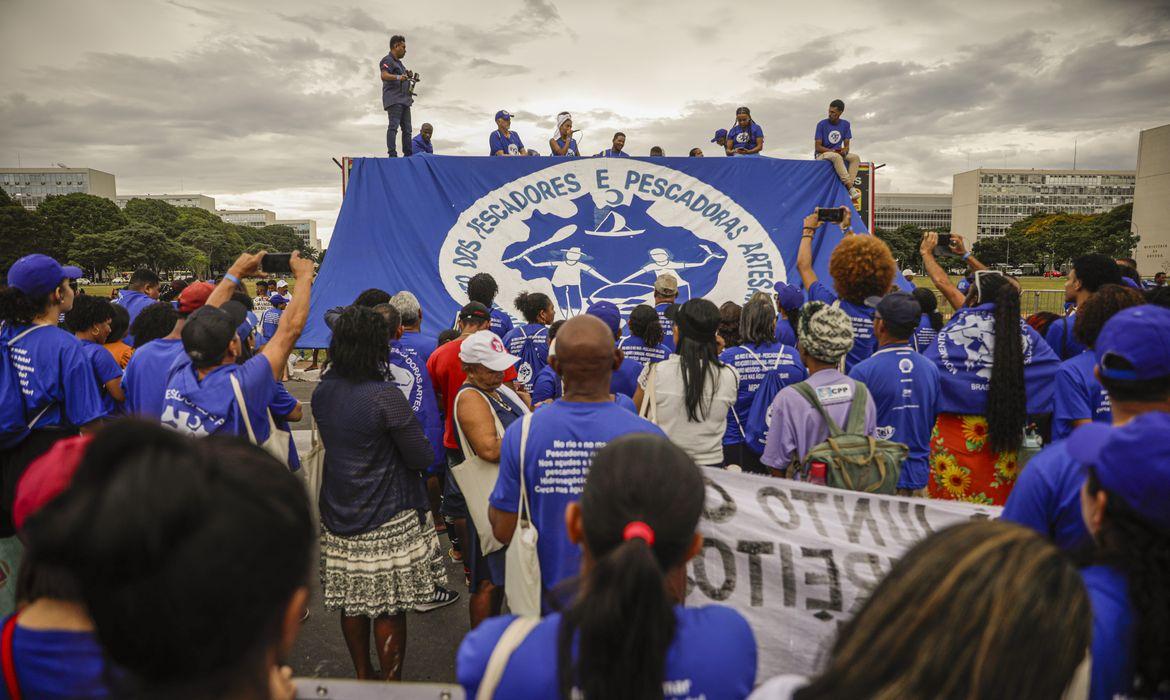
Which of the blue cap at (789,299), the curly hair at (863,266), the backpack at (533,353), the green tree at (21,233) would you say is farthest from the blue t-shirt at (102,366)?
the green tree at (21,233)

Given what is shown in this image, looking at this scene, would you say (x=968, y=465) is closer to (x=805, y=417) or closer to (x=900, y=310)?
(x=900, y=310)

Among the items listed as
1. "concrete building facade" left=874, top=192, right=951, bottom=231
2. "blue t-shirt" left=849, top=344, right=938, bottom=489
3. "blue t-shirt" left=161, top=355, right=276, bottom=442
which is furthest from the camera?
"concrete building facade" left=874, top=192, right=951, bottom=231

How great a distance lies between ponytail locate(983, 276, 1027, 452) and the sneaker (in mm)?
3372

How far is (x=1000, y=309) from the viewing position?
3.59 metres

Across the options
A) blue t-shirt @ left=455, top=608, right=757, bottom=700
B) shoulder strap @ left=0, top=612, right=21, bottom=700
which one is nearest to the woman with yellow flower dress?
blue t-shirt @ left=455, top=608, right=757, bottom=700

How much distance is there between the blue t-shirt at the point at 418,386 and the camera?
178 inches

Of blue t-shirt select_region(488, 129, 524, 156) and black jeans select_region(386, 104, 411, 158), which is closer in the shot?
black jeans select_region(386, 104, 411, 158)

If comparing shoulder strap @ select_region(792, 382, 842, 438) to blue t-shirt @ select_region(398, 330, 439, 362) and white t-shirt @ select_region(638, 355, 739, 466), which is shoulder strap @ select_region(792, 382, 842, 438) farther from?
blue t-shirt @ select_region(398, 330, 439, 362)

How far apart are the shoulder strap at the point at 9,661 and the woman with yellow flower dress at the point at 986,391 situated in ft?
12.6

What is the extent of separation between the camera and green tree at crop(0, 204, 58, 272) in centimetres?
4318

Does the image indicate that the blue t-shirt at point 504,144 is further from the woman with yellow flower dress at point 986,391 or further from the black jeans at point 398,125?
the woman with yellow flower dress at point 986,391

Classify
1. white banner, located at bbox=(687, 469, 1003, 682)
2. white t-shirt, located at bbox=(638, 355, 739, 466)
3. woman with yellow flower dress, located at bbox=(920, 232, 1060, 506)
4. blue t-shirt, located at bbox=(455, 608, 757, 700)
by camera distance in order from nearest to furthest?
blue t-shirt, located at bbox=(455, 608, 757, 700), white banner, located at bbox=(687, 469, 1003, 682), woman with yellow flower dress, located at bbox=(920, 232, 1060, 506), white t-shirt, located at bbox=(638, 355, 739, 466)

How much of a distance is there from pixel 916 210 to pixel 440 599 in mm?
200428

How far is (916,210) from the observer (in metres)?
179
